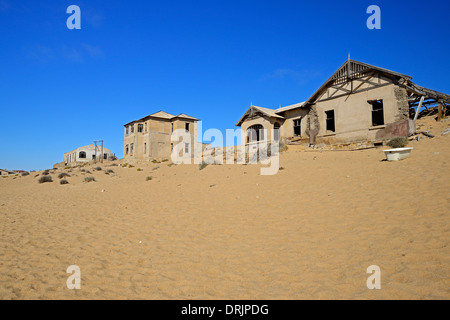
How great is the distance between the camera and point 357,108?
18.0 m

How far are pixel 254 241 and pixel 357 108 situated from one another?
1591 cm

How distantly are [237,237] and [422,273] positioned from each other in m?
3.74

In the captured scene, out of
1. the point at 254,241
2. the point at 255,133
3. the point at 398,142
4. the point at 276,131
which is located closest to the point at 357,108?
the point at 398,142

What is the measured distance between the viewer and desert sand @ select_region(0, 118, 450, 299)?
4055 mm

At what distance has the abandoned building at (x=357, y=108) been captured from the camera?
1597 cm

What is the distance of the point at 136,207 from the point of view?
10086 millimetres

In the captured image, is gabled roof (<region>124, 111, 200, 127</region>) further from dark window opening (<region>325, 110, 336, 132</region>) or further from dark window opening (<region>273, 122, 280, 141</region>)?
dark window opening (<region>325, 110, 336, 132</region>)

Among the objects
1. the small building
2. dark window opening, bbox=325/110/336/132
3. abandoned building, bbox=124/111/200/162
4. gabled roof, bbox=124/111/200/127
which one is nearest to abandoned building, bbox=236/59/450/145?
dark window opening, bbox=325/110/336/132

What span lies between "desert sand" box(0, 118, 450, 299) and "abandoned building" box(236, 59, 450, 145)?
234 inches

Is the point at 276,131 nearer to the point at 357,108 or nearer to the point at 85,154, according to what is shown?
the point at 357,108
